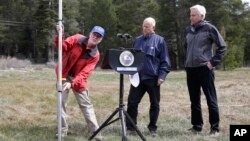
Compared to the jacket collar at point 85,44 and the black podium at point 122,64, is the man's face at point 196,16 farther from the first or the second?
the jacket collar at point 85,44

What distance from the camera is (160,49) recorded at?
274 inches

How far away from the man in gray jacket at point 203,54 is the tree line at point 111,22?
44664mm

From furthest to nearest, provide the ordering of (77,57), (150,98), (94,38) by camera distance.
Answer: (150,98) → (77,57) → (94,38)

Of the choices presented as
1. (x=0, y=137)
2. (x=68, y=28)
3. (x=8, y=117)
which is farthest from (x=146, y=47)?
(x=68, y=28)

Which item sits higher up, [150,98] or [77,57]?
[77,57]

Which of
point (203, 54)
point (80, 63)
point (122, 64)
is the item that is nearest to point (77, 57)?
point (80, 63)

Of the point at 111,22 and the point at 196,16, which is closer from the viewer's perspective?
the point at 196,16

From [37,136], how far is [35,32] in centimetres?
4827

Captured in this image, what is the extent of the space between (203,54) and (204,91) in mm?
584

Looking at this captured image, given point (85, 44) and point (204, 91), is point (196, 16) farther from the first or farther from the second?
point (85, 44)

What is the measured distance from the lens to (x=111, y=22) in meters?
57.8

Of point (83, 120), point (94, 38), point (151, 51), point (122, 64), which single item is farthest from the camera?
point (83, 120)

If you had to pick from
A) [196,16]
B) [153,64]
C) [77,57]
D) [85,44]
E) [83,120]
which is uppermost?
[196,16]

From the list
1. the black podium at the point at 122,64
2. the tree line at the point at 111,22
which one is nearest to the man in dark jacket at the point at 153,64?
the black podium at the point at 122,64
